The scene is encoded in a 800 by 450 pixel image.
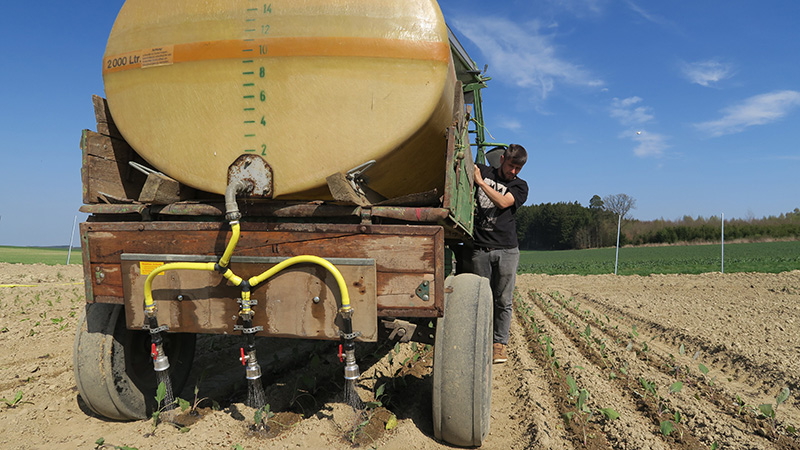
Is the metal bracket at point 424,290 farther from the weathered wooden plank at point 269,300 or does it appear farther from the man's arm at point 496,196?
the man's arm at point 496,196

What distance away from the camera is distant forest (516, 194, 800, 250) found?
4434 cm

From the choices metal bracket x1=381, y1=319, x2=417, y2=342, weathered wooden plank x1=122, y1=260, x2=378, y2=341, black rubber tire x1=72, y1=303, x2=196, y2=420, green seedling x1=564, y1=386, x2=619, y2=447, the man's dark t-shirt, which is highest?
the man's dark t-shirt

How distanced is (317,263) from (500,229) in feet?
7.19

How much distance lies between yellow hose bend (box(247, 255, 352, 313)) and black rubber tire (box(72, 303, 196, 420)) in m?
1.13

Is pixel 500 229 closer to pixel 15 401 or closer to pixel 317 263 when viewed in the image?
pixel 317 263

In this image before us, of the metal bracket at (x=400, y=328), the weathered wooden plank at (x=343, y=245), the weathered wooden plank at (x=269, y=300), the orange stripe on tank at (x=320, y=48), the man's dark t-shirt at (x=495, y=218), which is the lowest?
the metal bracket at (x=400, y=328)

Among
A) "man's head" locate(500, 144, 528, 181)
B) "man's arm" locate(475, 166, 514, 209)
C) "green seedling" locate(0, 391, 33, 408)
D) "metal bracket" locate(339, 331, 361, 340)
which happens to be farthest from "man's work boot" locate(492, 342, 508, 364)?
"green seedling" locate(0, 391, 33, 408)

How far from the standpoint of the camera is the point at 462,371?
7.91 feet

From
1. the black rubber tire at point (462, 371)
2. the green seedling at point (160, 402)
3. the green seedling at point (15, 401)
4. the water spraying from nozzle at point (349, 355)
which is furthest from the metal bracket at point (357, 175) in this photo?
the green seedling at point (15, 401)

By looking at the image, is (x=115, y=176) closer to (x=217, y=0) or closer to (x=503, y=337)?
(x=217, y=0)

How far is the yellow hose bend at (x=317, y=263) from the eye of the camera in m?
2.22

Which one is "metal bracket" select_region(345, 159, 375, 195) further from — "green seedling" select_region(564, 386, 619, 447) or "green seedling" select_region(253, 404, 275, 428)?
"green seedling" select_region(564, 386, 619, 447)

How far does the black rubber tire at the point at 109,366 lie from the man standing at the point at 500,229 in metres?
2.75

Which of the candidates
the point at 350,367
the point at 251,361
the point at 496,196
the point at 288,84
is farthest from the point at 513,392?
the point at 288,84
